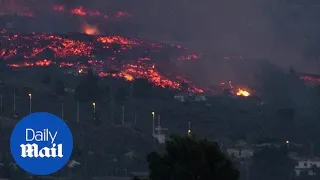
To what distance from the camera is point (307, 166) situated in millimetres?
107875

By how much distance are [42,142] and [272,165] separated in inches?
2689

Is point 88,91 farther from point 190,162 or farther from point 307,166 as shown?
point 190,162

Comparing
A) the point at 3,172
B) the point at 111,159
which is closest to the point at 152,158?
the point at 3,172

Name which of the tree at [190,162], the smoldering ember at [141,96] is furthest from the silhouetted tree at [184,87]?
the tree at [190,162]

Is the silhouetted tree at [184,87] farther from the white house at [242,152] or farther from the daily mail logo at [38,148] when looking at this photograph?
the daily mail logo at [38,148]

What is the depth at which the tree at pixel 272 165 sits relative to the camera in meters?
95.7

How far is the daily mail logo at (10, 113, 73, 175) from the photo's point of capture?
29.9 m

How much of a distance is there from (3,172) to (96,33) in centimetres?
10315

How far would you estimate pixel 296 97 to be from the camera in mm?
163750

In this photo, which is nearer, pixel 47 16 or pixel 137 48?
pixel 137 48

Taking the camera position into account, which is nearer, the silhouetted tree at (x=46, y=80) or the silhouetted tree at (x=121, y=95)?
the silhouetted tree at (x=121, y=95)

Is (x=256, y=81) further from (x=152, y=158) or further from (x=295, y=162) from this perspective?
(x=152, y=158)

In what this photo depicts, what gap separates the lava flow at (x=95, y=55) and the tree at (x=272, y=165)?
54.5 meters

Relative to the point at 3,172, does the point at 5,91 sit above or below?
above
